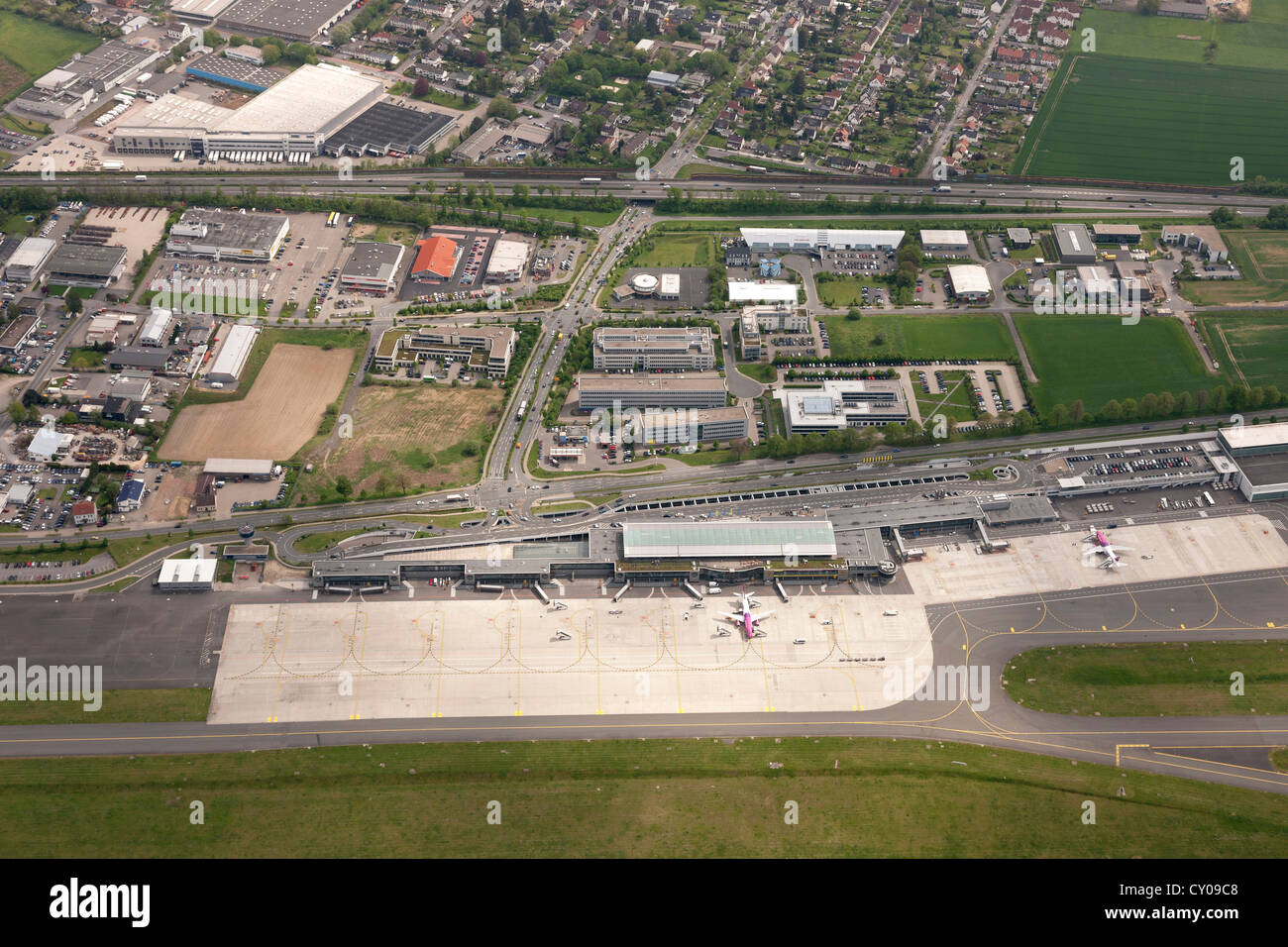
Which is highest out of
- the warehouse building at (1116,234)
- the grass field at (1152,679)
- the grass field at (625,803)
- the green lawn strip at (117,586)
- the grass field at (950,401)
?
the warehouse building at (1116,234)

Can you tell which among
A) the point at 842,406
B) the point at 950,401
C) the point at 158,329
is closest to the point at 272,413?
the point at 158,329

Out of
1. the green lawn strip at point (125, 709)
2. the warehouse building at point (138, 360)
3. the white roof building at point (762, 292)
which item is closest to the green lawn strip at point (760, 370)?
the white roof building at point (762, 292)

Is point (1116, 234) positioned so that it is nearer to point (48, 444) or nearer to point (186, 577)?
point (186, 577)

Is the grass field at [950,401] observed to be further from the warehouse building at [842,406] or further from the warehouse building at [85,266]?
the warehouse building at [85,266]

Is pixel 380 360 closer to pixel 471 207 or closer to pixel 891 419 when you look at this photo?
pixel 471 207

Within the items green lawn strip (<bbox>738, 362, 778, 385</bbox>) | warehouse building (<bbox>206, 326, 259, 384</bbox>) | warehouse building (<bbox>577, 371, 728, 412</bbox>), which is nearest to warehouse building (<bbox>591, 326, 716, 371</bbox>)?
green lawn strip (<bbox>738, 362, 778, 385</bbox>)

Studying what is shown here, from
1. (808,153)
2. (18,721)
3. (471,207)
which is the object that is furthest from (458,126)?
(18,721)
